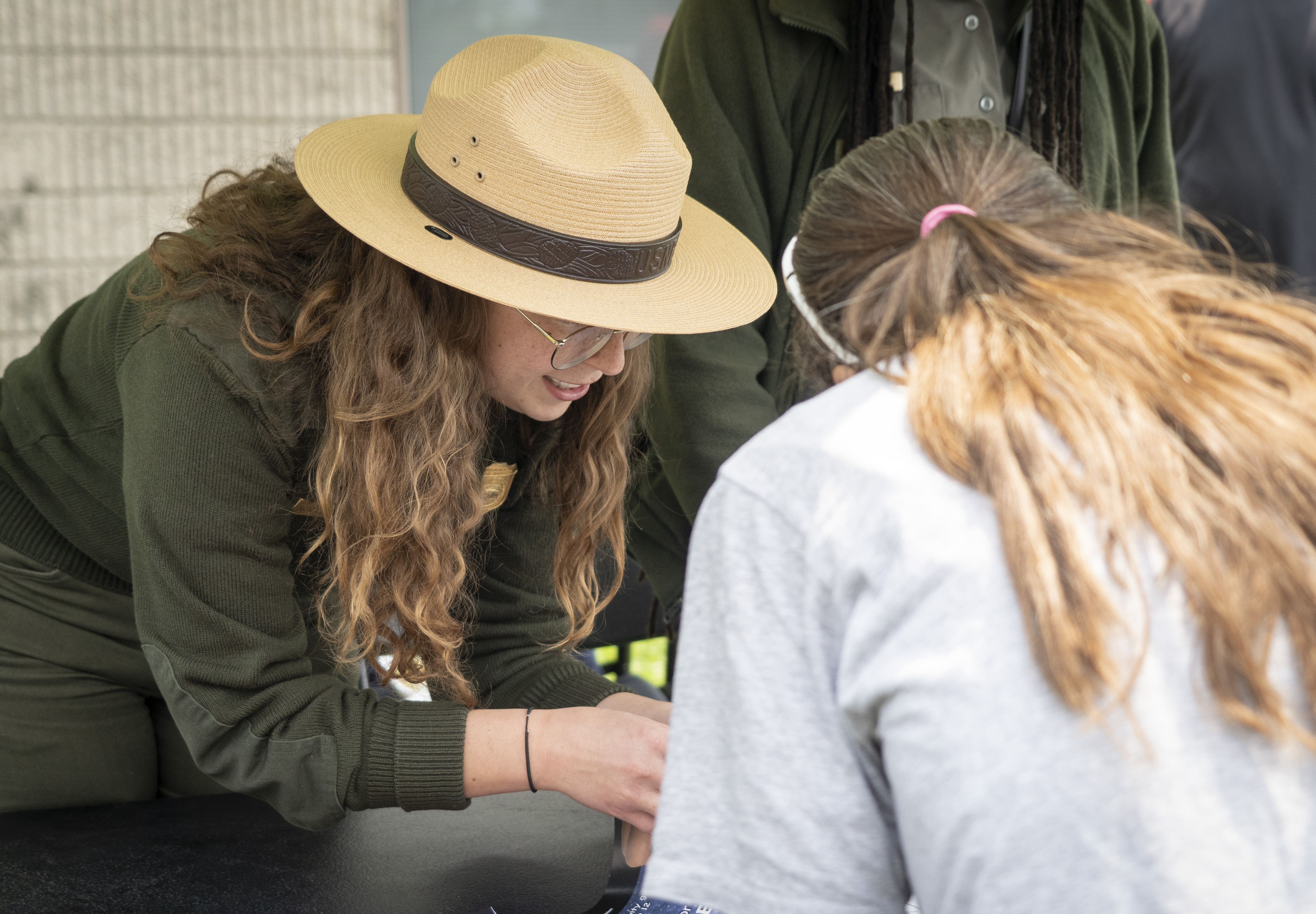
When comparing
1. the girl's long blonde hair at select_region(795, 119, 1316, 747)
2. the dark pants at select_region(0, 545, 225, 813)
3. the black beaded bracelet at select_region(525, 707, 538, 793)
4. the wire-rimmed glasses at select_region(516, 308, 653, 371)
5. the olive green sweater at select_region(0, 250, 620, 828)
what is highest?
the girl's long blonde hair at select_region(795, 119, 1316, 747)

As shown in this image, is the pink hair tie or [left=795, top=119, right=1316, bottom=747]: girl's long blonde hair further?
the pink hair tie

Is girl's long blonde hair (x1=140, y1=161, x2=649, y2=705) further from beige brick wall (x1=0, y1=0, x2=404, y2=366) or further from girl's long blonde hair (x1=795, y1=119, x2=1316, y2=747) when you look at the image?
beige brick wall (x1=0, y1=0, x2=404, y2=366)

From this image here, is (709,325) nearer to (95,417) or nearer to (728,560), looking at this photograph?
(728,560)

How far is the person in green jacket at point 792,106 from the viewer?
4.82 ft

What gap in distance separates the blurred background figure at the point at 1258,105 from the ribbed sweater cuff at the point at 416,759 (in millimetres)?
1547

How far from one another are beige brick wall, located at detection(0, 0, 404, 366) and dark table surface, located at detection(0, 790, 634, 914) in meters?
1.85

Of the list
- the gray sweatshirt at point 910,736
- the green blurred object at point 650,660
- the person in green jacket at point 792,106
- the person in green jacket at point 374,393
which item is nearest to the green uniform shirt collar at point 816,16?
the person in green jacket at point 792,106

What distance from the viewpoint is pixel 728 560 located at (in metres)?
0.67

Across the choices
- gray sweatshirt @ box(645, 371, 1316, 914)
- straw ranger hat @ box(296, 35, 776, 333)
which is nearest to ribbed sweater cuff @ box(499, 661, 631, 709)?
straw ranger hat @ box(296, 35, 776, 333)

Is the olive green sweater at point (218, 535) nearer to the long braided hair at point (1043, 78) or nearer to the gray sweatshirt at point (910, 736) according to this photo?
the gray sweatshirt at point (910, 736)

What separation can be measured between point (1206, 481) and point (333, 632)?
902mm

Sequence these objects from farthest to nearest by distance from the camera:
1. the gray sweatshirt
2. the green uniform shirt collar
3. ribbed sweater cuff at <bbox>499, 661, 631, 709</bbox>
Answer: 1. the green uniform shirt collar
2. ribbed sweater cuff at <bbox>499, 661, 631, 709</bbox>
3. the gray sweatshirt

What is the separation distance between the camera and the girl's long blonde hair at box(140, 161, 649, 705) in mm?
1033

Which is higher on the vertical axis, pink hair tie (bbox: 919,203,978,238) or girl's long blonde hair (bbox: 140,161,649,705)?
pink hair tie (bbox: 919,203,978,238)
